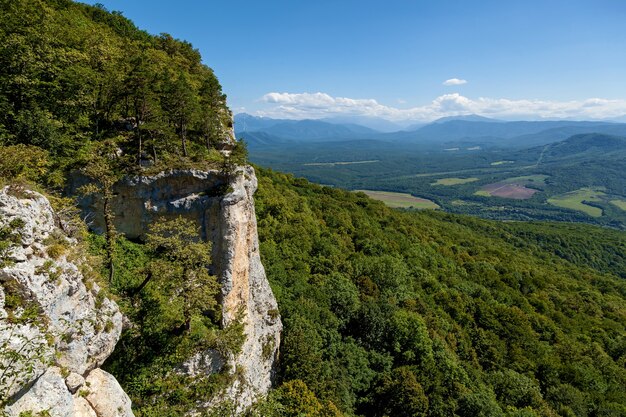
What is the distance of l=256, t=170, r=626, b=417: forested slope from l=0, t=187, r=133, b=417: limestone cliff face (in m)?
15.0

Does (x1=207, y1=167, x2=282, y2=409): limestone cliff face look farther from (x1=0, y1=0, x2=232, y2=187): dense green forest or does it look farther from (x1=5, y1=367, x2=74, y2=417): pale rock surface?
(x1=5, y1=367, x2=74, y2=417): pale rock surface

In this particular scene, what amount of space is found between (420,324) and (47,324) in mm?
34318

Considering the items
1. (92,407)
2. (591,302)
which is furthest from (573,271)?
(92,407)

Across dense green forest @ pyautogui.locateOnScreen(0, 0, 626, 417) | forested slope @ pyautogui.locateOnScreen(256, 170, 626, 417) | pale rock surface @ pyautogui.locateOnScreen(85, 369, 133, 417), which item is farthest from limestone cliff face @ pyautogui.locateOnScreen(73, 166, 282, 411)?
pale rock surface @ pyautogui.locateOnScreen(85, 369, 133, 417)

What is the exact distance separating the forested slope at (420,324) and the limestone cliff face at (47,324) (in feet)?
49.2

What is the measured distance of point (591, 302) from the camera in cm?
5803

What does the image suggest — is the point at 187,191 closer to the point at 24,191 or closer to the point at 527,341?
the point at 24,191

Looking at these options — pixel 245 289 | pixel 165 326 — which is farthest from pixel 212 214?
pixel 165 326

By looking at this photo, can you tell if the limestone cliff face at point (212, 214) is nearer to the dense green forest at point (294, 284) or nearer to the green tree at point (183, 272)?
the dense green forest at point (294, 284)

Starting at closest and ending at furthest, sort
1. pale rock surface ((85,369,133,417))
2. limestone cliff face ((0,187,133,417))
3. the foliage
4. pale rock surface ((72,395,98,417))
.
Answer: limestone cliff face ((0,187,133,417)) → pale rock surface ((72,395,98,417)) → pale rock surface ((85,369,133,417)) → the foliage

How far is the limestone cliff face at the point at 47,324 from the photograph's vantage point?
9703mm

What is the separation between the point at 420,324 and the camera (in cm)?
3712

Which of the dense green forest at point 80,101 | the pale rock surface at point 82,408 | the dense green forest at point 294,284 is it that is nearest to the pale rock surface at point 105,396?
the pale rock surface at point 82,408

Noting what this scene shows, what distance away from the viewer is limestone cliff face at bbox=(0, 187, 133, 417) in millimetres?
9703
